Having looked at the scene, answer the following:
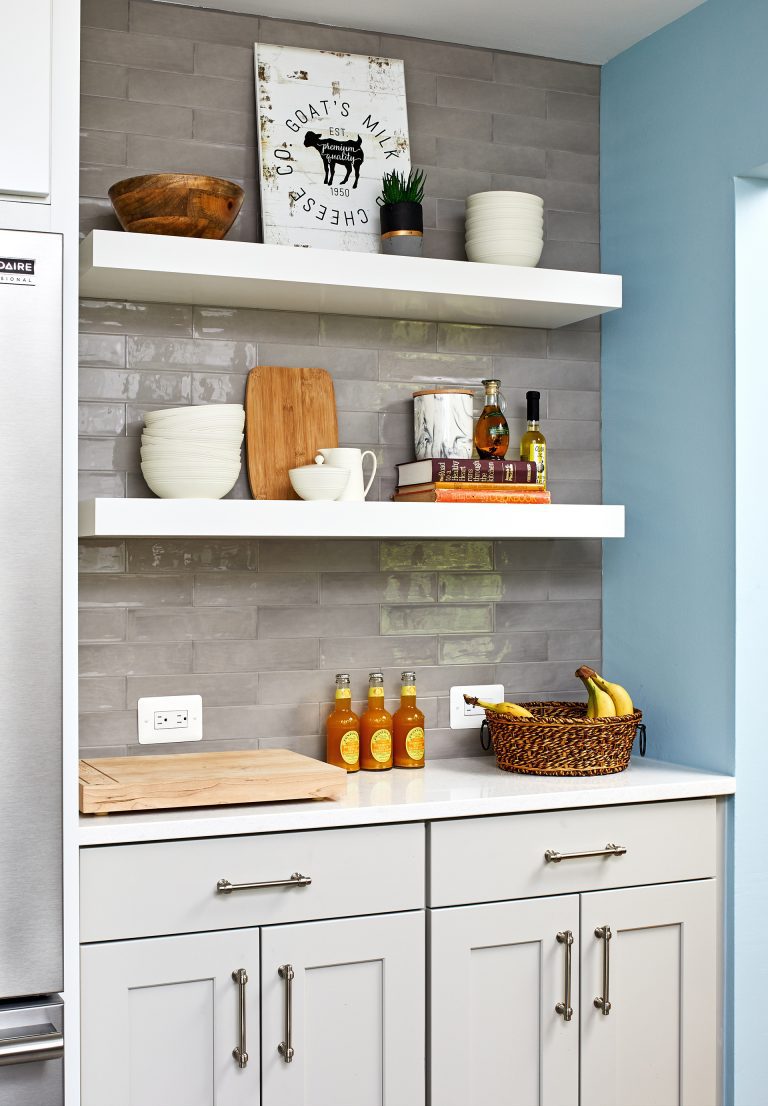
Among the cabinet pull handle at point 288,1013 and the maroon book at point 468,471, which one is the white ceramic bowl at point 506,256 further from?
the cabinet pull handle at point 288,1013

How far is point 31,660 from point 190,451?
62cm

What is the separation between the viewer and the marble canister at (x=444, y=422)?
8.60ft

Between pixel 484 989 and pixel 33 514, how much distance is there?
48.0 inches

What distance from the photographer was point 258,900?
2102 mm

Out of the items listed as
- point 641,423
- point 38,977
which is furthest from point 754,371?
point 38,977

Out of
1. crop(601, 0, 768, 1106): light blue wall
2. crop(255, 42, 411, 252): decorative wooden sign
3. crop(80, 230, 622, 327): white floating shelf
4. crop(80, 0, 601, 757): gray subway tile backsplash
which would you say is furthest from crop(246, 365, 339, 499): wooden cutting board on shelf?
crop(601, 0, 768, 1106): light blue wall

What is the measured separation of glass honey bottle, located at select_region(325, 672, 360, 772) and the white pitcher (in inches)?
15.5

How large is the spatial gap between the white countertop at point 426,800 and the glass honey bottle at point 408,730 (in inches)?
1.4

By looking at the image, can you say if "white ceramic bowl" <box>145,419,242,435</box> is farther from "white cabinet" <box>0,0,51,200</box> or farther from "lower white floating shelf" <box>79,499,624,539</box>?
"white cabinet" <box>0,0,51,200</box>

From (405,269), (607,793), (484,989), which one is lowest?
(484,989)

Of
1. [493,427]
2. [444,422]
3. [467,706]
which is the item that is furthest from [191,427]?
[467,706]

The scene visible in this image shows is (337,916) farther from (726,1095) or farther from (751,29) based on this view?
(751,29)

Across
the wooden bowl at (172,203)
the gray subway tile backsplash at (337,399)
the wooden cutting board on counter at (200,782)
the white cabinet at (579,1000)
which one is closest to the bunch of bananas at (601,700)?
the gray subway tile backsplash at (337,399)

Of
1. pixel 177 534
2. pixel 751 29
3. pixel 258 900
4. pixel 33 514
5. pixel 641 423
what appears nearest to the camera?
pixel 33 514
